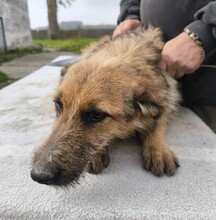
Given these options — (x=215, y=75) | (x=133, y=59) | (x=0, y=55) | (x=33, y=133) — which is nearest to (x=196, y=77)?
(x=215, y=75)

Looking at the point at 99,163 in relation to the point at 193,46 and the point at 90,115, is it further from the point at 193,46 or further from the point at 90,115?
the point at 193,46

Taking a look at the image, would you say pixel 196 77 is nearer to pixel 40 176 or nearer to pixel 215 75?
pixel 215 75

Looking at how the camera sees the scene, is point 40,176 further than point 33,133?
No

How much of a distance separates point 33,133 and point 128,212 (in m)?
1.30

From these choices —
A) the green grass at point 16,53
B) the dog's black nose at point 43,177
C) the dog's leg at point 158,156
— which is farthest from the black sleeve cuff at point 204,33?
the green grass at point 16,53

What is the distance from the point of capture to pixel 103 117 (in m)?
2.18

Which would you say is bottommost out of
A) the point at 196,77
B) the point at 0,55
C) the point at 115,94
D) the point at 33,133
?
the point at 0,55

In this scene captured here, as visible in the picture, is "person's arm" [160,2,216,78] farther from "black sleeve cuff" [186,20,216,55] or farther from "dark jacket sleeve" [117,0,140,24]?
"dark jacket sleeve" [117,0,140,24]

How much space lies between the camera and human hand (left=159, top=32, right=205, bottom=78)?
A: 9.27ft

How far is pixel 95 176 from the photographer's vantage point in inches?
84.3

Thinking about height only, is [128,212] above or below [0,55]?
above

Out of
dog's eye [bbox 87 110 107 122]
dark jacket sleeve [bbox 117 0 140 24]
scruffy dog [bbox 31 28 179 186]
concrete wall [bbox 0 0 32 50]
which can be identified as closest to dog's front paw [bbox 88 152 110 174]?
scruffy dog [bbox 31 28 179 186]

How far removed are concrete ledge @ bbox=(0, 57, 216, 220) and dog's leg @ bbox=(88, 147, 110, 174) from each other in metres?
0.04

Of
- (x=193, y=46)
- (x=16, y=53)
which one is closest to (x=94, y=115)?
(x=193, y=46)
